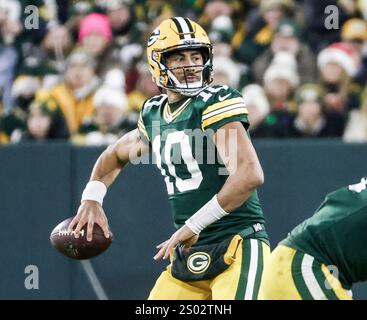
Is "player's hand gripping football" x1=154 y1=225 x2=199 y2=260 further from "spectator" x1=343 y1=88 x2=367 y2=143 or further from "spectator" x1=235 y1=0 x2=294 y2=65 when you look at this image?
"spectator" x1=235 y1=0 x2=294 y2=65

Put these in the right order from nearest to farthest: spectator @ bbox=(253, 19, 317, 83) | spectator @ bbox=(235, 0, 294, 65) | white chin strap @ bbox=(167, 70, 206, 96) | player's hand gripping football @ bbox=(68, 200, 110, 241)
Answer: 1. white chin strap @ bbox=(167, 70, 206, 96)
2. player's hand gripping football @ bbox=(68, 200, 110, 241)
3. spectator @ bbox=(253, 19, 317, 83)
4. spectator @ bbox=(235, 0, 294, 65)

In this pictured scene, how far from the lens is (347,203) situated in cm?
484

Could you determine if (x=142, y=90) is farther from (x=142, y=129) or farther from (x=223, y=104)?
(x=223, y=104)

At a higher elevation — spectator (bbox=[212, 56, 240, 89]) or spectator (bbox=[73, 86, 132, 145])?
spectator (bbox=[212, 56, 240, 89])

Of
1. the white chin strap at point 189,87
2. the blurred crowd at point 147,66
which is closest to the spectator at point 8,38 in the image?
the blurred crowd at point 147,66

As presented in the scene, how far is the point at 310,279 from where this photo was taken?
16.0 feet

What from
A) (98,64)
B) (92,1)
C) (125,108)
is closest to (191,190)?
(125,108)

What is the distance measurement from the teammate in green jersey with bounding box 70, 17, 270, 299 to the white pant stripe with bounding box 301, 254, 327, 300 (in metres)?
0.66

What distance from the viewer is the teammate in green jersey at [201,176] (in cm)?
552

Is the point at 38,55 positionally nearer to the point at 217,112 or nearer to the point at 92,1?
the point at 92,1

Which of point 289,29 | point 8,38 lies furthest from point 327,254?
point 8,38

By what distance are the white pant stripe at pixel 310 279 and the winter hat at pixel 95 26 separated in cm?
516

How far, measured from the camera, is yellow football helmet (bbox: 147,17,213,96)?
233 inches

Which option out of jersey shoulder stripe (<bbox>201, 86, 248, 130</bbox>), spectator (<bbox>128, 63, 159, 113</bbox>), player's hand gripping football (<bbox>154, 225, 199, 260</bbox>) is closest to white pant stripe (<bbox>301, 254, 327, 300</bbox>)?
player's hand gripping football (<bbox>154, 225, 199, 260</bbox>)
